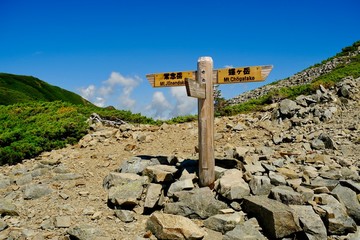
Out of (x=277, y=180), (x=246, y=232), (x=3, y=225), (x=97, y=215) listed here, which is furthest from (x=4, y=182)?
(x=277, y=180)

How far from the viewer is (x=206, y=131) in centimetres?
810

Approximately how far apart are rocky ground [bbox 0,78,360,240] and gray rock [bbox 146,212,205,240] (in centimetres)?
2

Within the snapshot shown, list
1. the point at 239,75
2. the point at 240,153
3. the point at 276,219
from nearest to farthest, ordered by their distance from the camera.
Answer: the point at 276,219 → the point at 239,75 → the point at 240,153


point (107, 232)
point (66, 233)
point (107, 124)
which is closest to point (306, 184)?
point (107, 232)

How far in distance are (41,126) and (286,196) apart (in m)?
12.1

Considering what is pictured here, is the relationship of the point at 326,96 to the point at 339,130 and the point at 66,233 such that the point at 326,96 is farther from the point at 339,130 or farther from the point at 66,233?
the point at 66,233

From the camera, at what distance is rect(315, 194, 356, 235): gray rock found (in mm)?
6570

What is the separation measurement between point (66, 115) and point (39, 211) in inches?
379

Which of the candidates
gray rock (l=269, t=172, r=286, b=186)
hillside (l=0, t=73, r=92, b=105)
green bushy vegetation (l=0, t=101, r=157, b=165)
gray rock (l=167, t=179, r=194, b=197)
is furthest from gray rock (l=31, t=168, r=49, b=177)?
hillside (l=0, t=73, r=92, b=105)


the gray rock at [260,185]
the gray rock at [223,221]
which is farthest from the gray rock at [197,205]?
the gray rock at [260,185]

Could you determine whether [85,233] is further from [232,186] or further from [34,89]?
[34,89]

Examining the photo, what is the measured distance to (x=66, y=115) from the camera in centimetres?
1698

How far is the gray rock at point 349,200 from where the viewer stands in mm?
7031

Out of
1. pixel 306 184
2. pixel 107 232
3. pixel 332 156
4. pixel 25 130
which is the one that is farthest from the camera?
pixel 25 130
